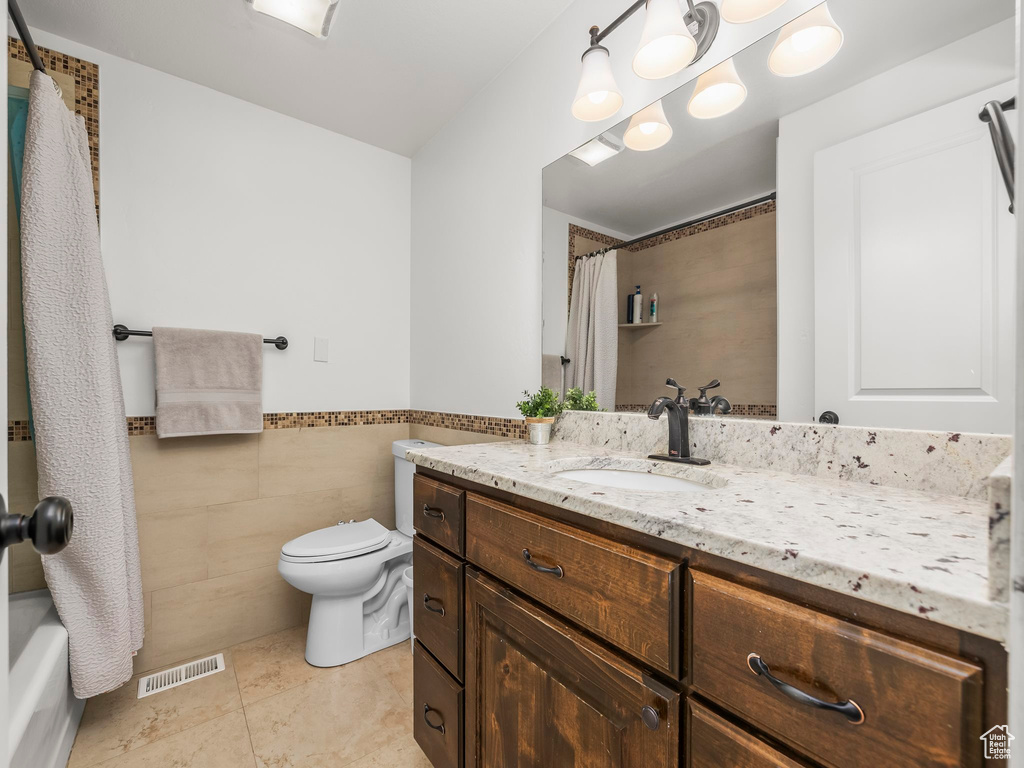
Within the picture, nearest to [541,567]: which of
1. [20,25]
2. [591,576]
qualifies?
[591,576]

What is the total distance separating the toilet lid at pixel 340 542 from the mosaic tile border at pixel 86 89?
1445 millimetres

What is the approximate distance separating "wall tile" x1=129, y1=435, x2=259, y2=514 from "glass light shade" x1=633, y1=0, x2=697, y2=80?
1.98 metres

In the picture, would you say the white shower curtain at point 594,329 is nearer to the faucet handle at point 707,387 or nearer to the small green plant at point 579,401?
the small green plant at point 579,401

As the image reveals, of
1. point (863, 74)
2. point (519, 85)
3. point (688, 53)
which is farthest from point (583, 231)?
point (863, 74)

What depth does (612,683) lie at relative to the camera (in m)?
0.71

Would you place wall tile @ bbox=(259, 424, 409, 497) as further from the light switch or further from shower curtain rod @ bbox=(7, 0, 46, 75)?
shower curtain rod @ bbox=(7, 0, 46, 75)

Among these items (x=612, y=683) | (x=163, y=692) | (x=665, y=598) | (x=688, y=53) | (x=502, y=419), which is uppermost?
(x=688, y=53)

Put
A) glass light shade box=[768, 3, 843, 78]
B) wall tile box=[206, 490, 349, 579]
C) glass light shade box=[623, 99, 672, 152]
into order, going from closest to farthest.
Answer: glass light shade box=[768, 3, 843, 78] → glass light shade box=[623, 99, 672, 152] → wall tile box=[206, 490, 349, 579]

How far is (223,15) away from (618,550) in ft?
6.75

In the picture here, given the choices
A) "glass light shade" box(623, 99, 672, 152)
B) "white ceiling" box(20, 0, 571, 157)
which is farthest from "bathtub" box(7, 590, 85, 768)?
"glass light shade" box(623, 99, 672, 152)

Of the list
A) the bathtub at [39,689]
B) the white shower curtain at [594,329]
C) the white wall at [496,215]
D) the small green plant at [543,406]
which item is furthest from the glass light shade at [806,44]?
the bathtub at [39,689]

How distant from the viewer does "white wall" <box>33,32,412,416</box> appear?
5.83 ft

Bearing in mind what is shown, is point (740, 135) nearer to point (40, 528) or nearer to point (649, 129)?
point (649, 129)

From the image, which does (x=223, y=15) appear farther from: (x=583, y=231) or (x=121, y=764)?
(x=121, y=764)
